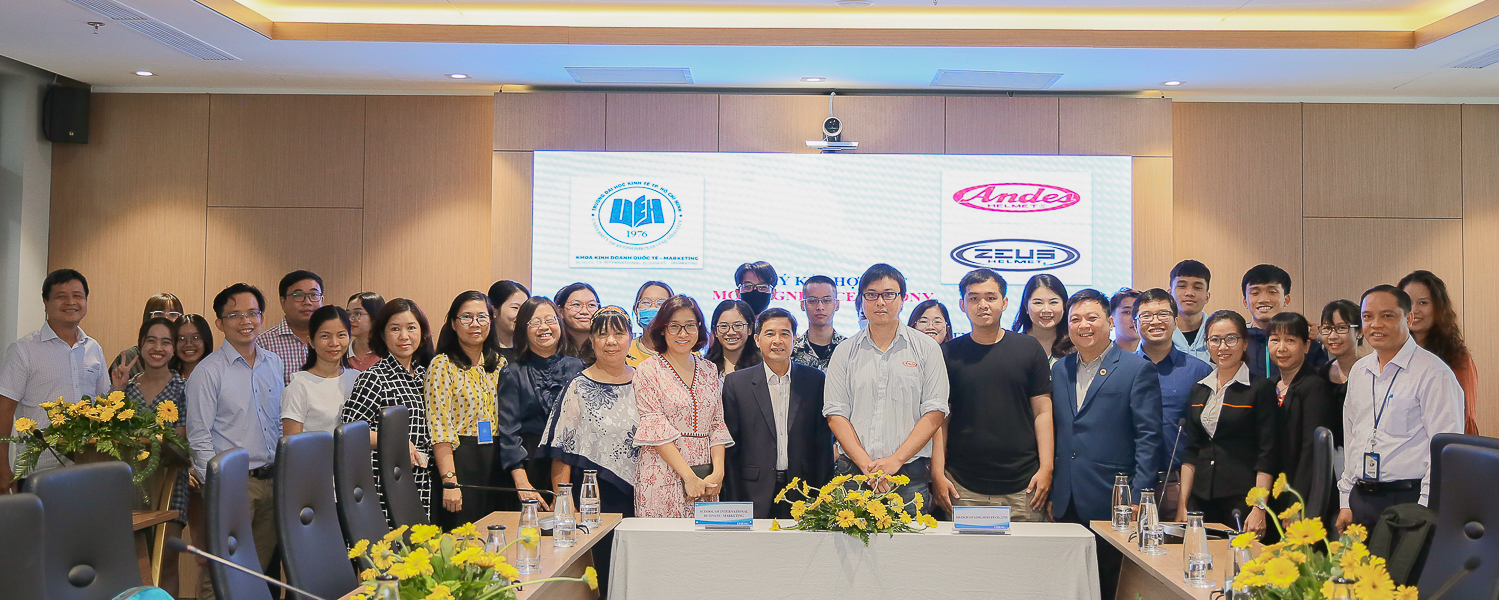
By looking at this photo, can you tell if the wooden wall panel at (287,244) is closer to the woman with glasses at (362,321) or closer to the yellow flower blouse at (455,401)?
the woman with glasses at (362,321)

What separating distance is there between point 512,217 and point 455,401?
2.37 m

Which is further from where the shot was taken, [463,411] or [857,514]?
[463,411]

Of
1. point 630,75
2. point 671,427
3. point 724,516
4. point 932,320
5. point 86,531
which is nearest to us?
point 86,531

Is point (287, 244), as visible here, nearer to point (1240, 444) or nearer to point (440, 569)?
point (440, 569)

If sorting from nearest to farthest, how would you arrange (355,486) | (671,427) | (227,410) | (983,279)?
(355,486) → (671,427) → (983,279) → (227,410)

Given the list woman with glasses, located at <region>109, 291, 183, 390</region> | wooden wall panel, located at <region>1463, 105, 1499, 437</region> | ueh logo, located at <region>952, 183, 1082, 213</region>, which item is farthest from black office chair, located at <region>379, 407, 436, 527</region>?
wooden wall panel, located at <region>1463, 105, 1499, 437</region>

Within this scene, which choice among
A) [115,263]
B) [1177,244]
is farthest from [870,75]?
[115,263]

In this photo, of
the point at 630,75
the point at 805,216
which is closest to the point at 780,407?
the point at 805,216

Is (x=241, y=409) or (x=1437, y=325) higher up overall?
(x=1437, y=325)

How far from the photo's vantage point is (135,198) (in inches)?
267

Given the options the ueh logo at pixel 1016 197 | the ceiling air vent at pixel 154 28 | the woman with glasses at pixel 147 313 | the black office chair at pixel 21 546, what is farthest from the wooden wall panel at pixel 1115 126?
the black office chair at pixel 21 546

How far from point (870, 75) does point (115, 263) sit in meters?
5.09

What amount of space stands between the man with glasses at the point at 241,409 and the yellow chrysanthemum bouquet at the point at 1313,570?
157 inches

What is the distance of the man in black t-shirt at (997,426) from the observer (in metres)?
4.13
